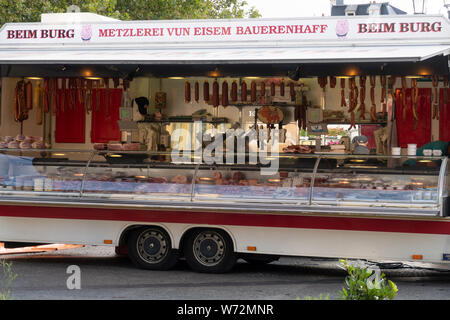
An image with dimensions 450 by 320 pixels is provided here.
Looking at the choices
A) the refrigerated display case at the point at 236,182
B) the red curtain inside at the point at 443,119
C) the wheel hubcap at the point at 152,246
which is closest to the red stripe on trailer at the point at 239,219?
the refrigerated display case at the point at 236,182

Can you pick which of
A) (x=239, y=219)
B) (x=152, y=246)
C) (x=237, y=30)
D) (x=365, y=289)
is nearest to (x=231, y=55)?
(x=237, y=30)

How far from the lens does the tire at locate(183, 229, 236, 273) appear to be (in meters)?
10.9

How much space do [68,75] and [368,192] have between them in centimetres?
539

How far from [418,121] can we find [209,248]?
194 inches

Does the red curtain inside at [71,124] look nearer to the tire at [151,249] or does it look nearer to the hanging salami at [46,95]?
the hanging salami at [46,95]

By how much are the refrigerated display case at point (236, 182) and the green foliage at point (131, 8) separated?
36.0 ft

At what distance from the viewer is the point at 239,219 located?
422 inches

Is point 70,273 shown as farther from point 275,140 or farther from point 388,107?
point 388,107

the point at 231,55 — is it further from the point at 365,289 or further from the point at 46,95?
the point at 365,289

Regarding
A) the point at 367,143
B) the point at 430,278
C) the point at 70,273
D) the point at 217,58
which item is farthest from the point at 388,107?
the point at 70,273

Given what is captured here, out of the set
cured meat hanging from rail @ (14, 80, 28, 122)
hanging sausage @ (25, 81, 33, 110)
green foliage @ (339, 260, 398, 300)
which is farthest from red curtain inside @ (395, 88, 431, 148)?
green foliage @ (339, 260, 398, 300)

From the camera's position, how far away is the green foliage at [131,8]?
71.7 feet

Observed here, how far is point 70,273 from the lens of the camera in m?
10.9
